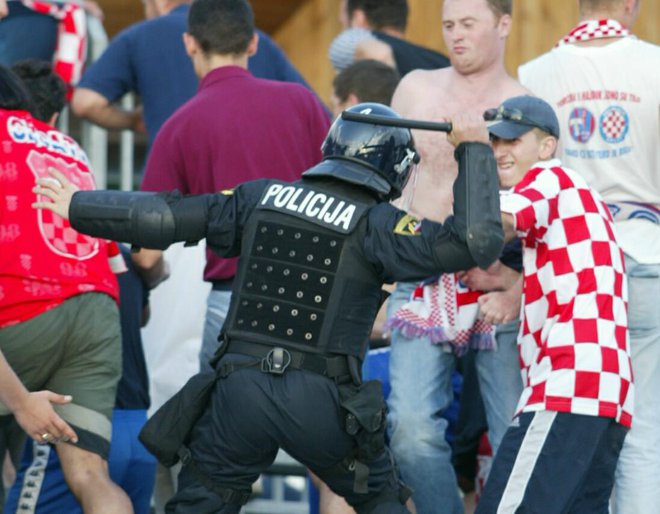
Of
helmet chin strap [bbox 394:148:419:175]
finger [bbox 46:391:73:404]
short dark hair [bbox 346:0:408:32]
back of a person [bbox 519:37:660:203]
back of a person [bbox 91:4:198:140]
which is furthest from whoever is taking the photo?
short dark hair [bbox 346:0:408:32]

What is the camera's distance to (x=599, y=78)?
589cm

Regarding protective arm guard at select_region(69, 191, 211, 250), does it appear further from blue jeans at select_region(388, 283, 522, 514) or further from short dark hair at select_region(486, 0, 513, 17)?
short dark hair at select_region(486, 0, 513, 17)

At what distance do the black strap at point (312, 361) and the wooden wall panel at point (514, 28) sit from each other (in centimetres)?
521

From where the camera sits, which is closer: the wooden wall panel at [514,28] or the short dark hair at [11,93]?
the short dark hair at [11,93]

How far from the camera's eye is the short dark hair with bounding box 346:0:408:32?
747 cm

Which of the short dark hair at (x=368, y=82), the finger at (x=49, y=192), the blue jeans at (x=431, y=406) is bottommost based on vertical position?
the blue jeans at (x=431, y=406)

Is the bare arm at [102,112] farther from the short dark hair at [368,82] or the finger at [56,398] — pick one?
the finger at [56,398]

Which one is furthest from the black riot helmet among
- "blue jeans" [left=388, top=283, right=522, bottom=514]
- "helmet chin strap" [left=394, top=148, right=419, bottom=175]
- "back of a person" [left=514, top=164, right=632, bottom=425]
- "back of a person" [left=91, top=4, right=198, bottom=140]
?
"back of a person" [left=91, top=4, right=198, bottom=140]

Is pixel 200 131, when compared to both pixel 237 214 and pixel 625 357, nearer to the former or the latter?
pixel 237 214

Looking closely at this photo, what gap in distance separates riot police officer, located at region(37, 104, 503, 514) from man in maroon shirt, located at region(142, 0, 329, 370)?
3.99 ft

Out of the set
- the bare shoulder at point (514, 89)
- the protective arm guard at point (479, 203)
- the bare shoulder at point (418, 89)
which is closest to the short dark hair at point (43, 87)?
the bare shoulder at point (418, 89)

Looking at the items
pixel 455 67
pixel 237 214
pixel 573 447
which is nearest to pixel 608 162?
pixel 455 67

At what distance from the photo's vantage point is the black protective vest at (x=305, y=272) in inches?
189

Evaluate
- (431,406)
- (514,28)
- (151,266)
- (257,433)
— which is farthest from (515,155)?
(514,28)
